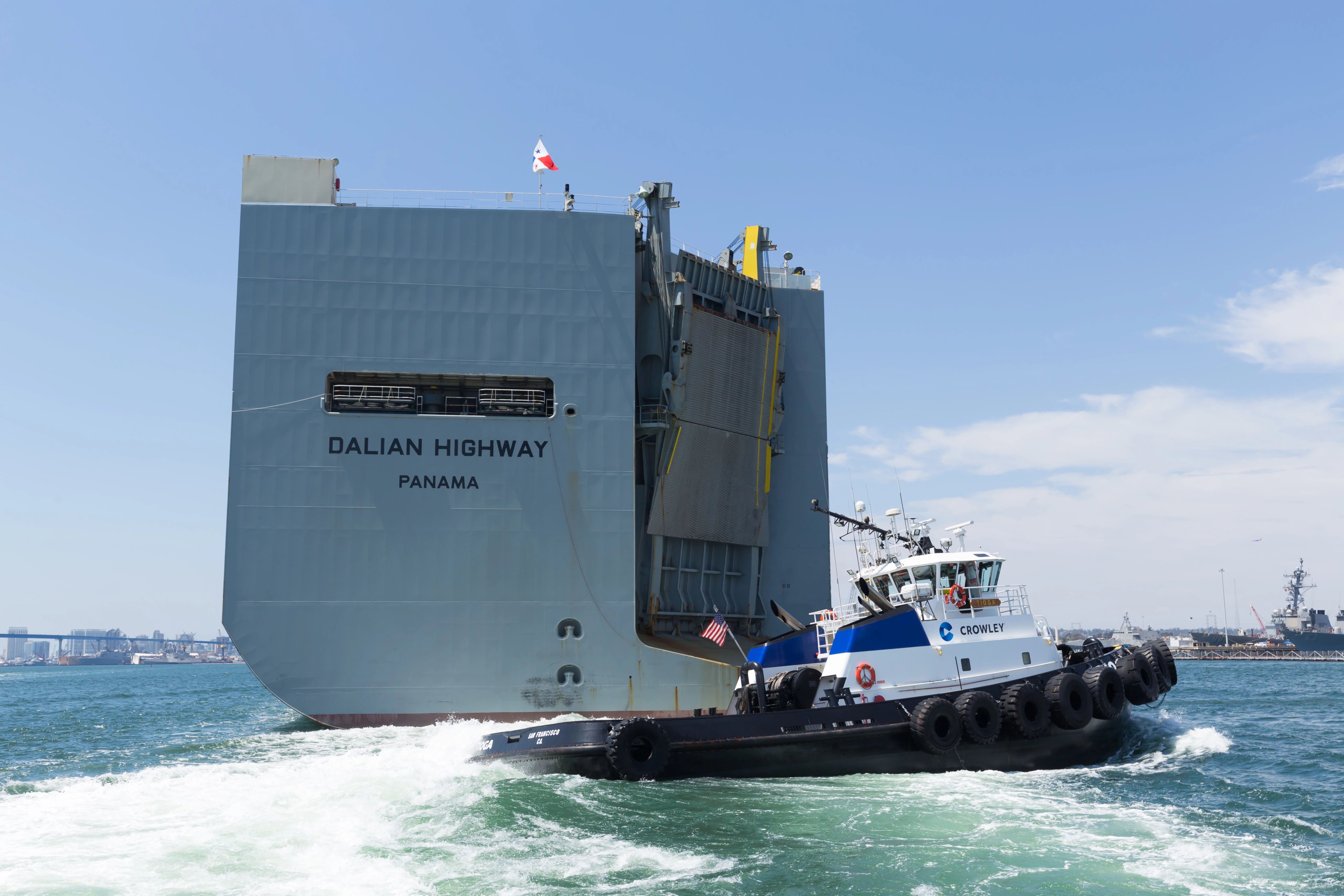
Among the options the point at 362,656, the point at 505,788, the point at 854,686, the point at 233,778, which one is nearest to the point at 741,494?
the point at 854,686

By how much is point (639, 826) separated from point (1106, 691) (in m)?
9.01

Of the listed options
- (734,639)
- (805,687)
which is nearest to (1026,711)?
(805,687)

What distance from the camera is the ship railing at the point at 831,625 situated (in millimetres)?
15938

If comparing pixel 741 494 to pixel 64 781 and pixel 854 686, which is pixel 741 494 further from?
pixel 64 781

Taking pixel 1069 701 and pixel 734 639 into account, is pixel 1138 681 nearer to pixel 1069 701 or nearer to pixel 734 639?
pixel 1069 701

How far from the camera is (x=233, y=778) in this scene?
1261 centimetres

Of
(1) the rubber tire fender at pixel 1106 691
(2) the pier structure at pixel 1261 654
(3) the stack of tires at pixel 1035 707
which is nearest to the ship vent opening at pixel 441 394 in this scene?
(3) the stack of tires at pixel 1035 707

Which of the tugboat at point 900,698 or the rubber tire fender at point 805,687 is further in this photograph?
the rubber tire fender at point 805,687

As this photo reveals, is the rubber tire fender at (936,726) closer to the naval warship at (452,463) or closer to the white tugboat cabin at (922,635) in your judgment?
the white tugboat cabin at (922,635)

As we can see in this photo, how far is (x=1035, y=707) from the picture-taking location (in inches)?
581

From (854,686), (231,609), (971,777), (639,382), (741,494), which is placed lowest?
(971,777)

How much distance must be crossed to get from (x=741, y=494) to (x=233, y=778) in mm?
12173

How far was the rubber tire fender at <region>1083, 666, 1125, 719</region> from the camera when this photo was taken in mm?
15406

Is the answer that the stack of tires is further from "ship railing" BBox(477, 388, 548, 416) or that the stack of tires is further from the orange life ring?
"ship railing" BBox(477, 388, 548, 416)
